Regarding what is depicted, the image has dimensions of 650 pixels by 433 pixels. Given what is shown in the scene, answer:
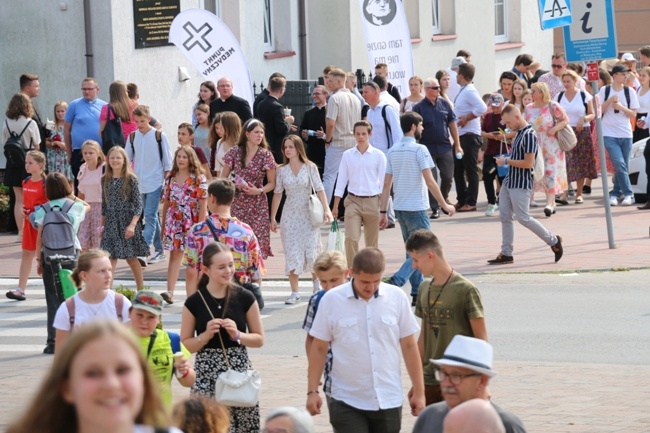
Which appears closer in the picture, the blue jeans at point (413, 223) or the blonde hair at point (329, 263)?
the blonde hair at point (329, 263)

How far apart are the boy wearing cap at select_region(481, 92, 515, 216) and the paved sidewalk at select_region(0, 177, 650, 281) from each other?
1.10 ft

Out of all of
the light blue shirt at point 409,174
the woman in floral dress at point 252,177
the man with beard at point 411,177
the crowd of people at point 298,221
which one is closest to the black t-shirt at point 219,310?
the crowd of people at point 298,221

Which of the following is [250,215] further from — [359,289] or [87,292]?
[359,289]

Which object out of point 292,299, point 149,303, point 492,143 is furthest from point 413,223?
point 492,143

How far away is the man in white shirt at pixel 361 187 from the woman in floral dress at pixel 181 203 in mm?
1410

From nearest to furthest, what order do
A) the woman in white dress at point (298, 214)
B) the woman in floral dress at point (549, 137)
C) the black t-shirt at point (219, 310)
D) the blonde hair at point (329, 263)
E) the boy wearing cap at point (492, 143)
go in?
the black t-shirt at point (219, 310), the blonde hair at point (329, 263), the woman in white dress at point (298, 214), the woman in floral dress at point (549, 137), the boy wearing cap at point (492, 143)

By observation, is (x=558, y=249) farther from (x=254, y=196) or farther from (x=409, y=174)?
(x=254, y=196)

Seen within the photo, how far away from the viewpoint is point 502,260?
15.8 m

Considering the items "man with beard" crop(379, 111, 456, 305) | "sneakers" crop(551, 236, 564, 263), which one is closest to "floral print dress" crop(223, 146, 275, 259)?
"man with beard" crop(379, 111, 456, 305)

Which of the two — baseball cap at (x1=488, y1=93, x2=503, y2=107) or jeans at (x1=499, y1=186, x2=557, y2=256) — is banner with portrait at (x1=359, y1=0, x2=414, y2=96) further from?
jeans at (x1=499, y1=186, x2=557, y2=256)

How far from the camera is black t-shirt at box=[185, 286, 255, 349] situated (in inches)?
304

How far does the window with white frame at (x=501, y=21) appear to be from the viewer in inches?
1436

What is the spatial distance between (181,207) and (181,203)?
5 cm

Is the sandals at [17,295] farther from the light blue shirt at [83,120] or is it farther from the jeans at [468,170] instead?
the jeans at [468,170]
